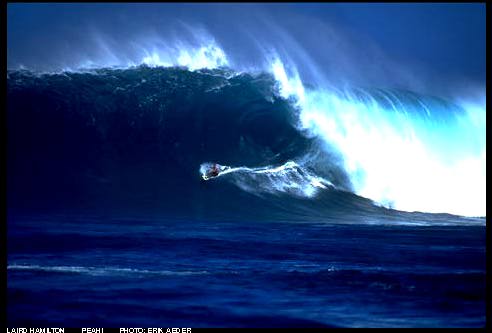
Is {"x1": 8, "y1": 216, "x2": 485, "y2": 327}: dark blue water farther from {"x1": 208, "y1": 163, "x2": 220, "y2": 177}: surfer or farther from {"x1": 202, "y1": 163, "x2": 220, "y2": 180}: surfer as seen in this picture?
{"x1": 208, "y1": 163, "x2": 220, "y2": 177}: surfer

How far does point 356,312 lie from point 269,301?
144 cm

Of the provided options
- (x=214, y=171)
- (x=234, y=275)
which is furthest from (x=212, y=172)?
(x=234, y=275)

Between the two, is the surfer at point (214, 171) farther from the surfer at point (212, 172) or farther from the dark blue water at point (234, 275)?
the dark blue water at point (234, 275)

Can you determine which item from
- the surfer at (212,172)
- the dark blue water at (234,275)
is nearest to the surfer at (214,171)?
the surfer at (212,172)

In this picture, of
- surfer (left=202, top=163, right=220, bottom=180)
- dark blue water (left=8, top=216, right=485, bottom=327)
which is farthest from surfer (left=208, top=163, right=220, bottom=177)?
dark blue water (left=8, top=216, right=485, bottom=327)

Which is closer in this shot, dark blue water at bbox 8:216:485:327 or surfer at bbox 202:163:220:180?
dark blue water at bbox 8:216:485:327

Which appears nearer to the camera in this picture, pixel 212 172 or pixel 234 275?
pixel 234 275

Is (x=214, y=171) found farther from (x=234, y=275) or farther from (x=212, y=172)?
(x=234, y=275)

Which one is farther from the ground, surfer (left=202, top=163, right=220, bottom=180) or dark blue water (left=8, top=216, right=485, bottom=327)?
surfer (left=202, top=163, right=220, bottom=180)

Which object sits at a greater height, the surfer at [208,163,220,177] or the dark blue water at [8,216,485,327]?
the surfer at [208,163,220,177]

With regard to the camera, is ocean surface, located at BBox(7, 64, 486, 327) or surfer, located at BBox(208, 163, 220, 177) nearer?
ocean surface, located at BBox(7, 64, 486, 327)

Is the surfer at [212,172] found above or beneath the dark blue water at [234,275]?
above

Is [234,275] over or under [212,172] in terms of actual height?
under

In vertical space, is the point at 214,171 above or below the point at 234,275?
above
